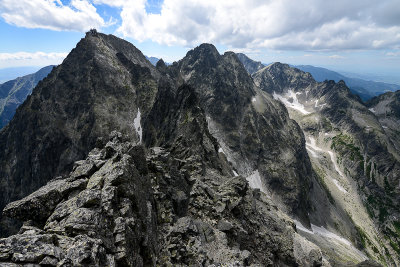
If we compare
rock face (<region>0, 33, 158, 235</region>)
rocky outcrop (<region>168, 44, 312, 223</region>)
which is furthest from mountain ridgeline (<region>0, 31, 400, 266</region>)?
rocky outcrop (<region>168, 44, 312, 223</region>)

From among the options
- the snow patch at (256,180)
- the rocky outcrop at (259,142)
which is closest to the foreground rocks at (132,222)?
the rocky outcrop at (259,142)

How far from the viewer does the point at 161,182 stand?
96.5 ft

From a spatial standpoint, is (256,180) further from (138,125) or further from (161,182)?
(161,182)

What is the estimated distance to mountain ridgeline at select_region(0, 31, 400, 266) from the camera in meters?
16.8

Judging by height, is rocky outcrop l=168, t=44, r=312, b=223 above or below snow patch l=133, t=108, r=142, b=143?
below

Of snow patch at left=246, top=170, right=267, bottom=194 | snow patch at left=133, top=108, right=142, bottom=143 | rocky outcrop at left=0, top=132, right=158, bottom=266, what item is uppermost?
rocky outcrop at left=0, top=132, right=158, bottom=266

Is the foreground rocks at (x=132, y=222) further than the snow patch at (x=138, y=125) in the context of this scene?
No

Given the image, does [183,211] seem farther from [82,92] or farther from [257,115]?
[257,115]

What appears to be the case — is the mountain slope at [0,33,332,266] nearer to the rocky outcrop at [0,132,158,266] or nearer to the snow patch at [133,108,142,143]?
the rocky outcrop at [0,132,158,266]

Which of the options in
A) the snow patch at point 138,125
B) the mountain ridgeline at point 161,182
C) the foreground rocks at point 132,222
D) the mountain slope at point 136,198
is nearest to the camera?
the foreground rocks at point 132,222

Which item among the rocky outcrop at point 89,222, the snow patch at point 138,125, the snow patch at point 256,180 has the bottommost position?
the snow patch at point 256,180

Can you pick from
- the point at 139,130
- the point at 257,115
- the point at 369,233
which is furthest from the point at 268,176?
the point at 369,233

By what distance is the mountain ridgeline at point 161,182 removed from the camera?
55.0 feet

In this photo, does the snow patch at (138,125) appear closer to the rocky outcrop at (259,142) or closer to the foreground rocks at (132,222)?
the rocky outcrop at (259,142)
